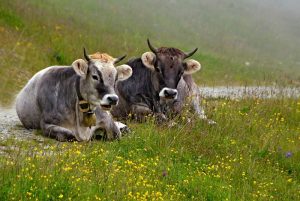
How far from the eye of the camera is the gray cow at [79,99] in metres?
10.6

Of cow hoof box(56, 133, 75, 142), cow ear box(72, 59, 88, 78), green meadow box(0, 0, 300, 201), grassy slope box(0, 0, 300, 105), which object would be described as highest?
cow ear box(72, 59, 88, 78)

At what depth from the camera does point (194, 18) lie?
49.6 metres

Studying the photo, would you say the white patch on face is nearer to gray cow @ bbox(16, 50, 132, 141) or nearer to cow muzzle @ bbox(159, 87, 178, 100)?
gray cow @ bbox(16, 50, 132, 141)

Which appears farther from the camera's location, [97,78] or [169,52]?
[169,52]

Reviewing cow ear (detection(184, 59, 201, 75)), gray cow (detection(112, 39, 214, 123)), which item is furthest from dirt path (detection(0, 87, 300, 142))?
gray cow (detection(112, 39, 214, 123))

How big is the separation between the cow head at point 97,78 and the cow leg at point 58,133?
26.1 inches

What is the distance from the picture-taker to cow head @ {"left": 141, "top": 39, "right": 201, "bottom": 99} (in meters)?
12.4

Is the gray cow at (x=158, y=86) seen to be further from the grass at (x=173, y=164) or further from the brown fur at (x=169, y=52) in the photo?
the grass at (x=173, y=164)

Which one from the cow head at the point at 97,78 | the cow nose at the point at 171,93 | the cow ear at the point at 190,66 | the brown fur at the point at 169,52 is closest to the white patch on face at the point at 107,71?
the cow head at the point at 97,78

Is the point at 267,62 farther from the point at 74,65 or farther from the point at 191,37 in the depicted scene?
the point at 74,65

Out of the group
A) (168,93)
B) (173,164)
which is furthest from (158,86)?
(173,164)

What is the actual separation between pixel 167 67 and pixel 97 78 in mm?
2354

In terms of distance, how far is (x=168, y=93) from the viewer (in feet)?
39.9

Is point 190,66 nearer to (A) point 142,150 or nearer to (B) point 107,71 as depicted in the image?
(B) point 107,71
